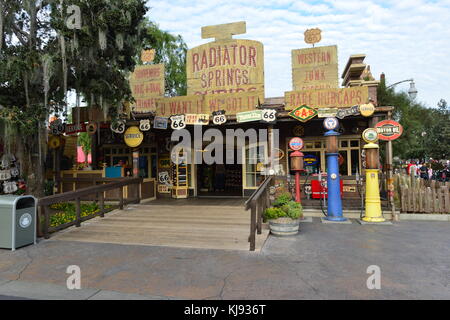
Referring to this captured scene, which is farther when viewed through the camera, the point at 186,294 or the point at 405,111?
the point at 405,111

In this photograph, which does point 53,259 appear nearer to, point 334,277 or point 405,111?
point 334,277

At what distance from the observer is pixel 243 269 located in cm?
446

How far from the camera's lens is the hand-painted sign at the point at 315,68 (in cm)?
1056

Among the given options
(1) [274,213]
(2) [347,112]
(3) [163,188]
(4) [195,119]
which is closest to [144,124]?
(4) [195,119]

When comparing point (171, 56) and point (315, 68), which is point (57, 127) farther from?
point (171, 56)

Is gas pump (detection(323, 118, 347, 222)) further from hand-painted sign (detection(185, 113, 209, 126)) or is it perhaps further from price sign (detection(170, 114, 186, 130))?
price sign (detection(170, 114, 186, 130))

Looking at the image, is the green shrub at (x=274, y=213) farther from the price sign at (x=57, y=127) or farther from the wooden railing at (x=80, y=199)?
the price sign at (x=57, y=127)

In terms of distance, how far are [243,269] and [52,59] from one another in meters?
6.37

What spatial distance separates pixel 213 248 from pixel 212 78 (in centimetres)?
730

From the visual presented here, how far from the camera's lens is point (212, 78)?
36.7ft

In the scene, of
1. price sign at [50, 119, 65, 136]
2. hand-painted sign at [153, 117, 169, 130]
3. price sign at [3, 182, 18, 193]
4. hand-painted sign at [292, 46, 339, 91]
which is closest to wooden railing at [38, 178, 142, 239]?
price sign at [3, 182, 18, 193]
